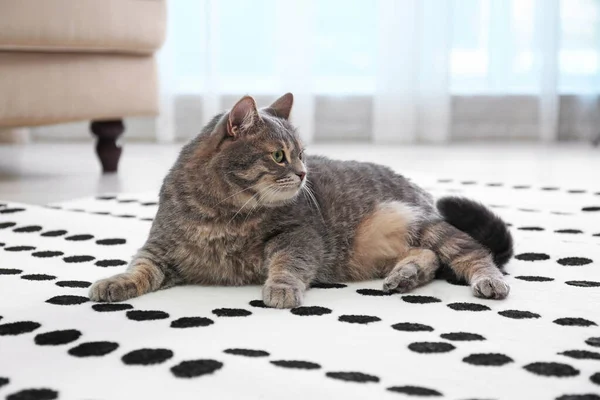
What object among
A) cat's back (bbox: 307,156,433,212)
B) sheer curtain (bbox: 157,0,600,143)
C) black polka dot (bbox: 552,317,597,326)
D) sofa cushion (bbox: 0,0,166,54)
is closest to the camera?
black polka dot (bbox: 552,317,597,326)

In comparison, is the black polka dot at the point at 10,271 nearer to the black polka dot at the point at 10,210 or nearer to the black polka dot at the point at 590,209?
the black polka dot at the point at 10,210

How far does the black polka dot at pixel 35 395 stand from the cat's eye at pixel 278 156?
2.26ft

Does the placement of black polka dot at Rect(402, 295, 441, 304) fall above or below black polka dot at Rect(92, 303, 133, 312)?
below

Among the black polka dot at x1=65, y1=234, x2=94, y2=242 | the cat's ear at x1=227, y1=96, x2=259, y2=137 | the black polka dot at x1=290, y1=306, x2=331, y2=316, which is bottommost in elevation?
the black polka dot at x1=290, y1=306, x2=331, y2=316

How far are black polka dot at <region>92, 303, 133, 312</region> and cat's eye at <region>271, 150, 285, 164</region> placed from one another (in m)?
0.40

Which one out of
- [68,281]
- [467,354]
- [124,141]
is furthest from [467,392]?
[124,141]

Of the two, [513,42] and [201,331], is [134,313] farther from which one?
[513,42]

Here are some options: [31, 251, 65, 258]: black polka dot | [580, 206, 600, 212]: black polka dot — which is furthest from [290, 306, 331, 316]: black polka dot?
[580, 206, 600, 212]: black polka dot

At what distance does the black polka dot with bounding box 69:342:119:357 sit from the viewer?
1.16 m

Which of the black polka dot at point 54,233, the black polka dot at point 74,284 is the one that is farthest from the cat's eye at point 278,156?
the black polka dot at point 54,233

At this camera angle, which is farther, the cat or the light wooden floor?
the light wooden floor

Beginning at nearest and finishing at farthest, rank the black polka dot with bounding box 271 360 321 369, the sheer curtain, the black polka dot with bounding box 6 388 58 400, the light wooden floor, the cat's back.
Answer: the black polka dot with bounding box 6 388 58 400
the black polka dot with bounding box 271 360 321 369
the cat's back
the light wooden floor
the sheer curtain

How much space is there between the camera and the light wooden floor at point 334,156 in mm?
3078

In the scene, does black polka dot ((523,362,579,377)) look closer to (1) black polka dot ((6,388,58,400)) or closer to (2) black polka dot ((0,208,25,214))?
(1) black polka dot ((6,388,58,400))
